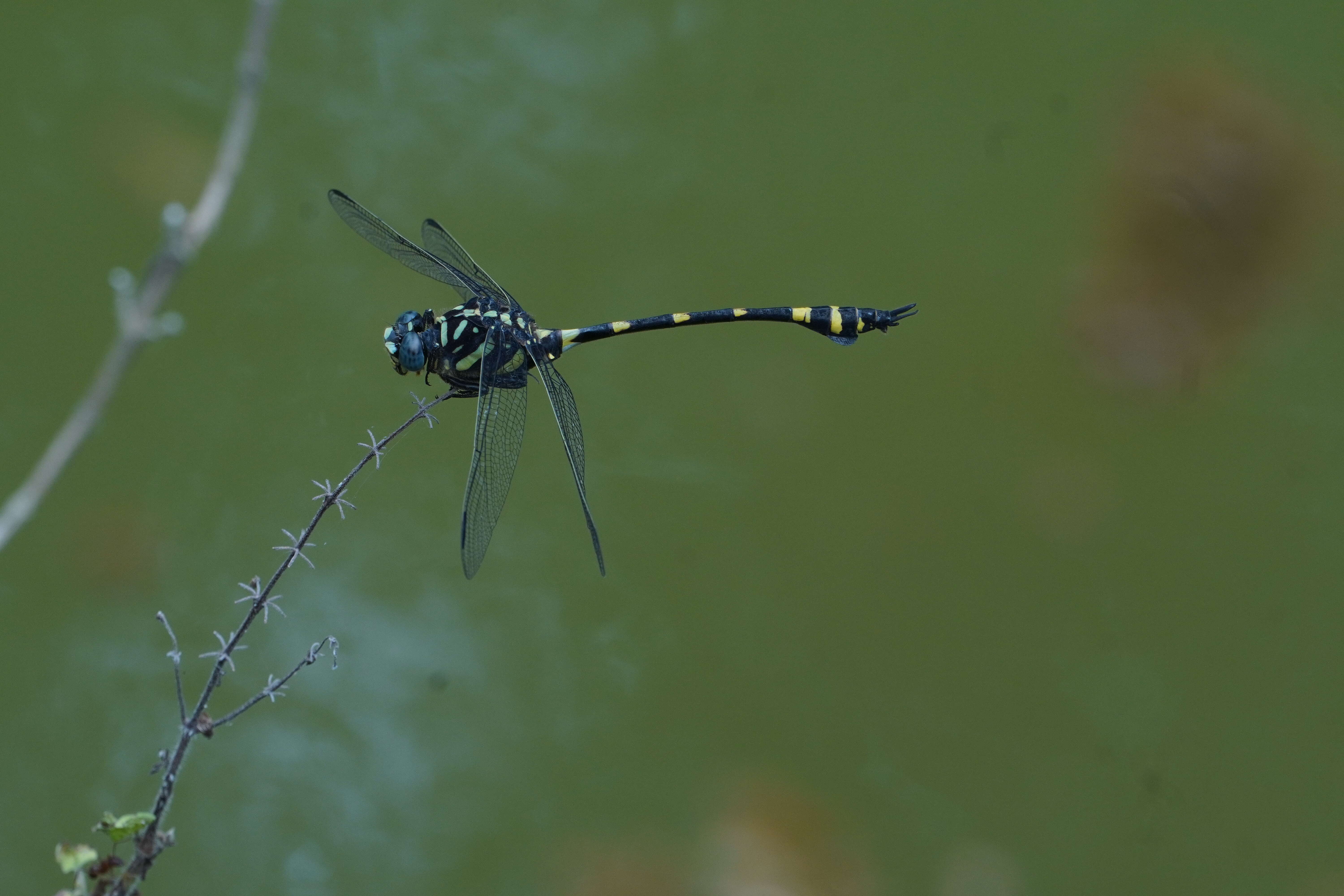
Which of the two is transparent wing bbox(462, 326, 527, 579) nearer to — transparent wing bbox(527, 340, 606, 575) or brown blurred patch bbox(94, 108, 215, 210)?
transparent wing bbox(527, 340, 606, 575)

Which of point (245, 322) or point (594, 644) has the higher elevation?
point (245, 322)

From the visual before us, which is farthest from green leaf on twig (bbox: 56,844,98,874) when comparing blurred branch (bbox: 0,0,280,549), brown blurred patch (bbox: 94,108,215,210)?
brown blurred patch (bbox: 94,108,215,210)

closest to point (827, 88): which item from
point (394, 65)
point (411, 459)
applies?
point (394, 65)

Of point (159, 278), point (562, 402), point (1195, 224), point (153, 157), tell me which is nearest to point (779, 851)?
point (562, 402)

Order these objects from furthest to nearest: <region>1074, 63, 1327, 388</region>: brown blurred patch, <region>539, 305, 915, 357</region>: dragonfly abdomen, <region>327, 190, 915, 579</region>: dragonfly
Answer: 1. <region>1074, 63, 1327, 388</region>: brown blurred patch
2. <region>539, 305, 915, 357</region>: dragonfly abdomen
3. <region>327, 190, 915, 579</region>: dragonfly

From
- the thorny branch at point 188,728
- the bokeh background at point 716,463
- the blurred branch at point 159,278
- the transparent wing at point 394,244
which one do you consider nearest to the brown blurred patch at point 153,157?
the bokeh background at point 716,463

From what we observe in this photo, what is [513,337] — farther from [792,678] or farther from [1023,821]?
[1023,821]
